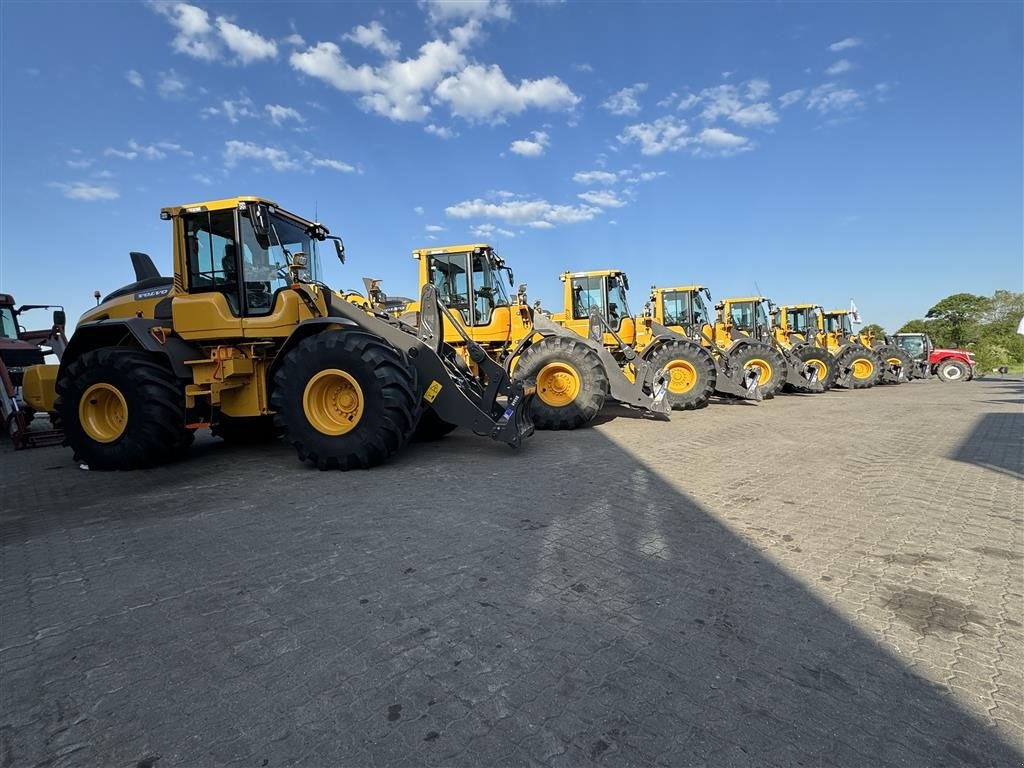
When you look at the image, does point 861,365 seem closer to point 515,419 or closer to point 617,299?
point 617,299

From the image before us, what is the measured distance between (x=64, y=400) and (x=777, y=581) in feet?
25.0

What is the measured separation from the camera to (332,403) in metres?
5.70

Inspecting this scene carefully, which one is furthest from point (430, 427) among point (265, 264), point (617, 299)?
point (617, 299)

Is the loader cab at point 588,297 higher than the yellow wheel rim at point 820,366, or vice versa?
the loader cab at point 588,297

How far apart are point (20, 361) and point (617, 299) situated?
12.4 m

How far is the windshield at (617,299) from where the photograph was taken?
36.6 ft

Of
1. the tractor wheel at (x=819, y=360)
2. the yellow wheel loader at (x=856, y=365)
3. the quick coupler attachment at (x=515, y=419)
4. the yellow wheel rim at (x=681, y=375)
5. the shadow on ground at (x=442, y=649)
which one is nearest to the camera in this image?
the shadow on ground at (x=442, y=649)

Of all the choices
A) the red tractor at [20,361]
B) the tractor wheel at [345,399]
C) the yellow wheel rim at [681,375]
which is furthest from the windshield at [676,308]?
the red tractor at [20,361]

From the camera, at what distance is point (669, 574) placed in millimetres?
2971

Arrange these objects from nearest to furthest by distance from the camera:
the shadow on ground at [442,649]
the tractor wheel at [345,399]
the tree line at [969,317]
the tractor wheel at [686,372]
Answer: the shadow on ground at [442,649] < the tractor wheel at [345,399] < the tractor wheel at [686,372] < the tree line at [969,317]

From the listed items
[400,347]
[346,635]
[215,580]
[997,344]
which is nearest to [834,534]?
[346,635]

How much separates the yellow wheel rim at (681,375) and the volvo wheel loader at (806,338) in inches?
255

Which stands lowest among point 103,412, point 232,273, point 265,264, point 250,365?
point 103,412

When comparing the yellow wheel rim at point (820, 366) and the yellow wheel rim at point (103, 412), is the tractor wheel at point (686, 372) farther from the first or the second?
the yellow wheel rim at point (103, 412)
